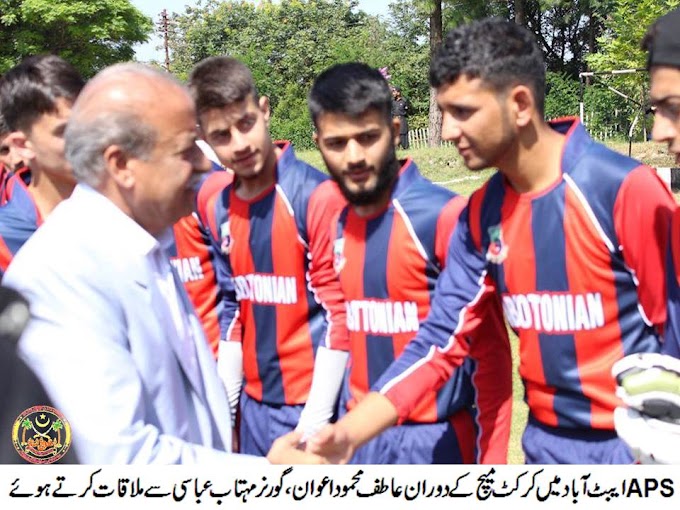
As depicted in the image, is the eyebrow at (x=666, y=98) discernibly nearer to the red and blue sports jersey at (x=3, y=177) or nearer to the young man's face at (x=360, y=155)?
the young man's face at (x=360, y=155)

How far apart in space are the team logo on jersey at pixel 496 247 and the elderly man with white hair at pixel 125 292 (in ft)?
3.47

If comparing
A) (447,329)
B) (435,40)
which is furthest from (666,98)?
(435,40)

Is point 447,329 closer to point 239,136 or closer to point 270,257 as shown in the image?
point 270,257

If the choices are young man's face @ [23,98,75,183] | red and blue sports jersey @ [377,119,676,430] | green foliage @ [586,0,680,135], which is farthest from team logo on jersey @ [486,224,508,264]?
green foliage @ [586,0,680,135]

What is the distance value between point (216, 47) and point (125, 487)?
49.5 m

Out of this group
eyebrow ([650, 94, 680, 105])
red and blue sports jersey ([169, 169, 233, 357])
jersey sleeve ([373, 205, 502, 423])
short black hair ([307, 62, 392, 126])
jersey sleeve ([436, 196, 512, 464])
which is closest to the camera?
eyebrow ([650, 94, 680, 105])

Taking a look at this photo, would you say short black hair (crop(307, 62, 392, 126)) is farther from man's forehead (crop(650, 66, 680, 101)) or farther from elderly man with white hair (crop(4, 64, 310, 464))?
man's forehead (crop(650, 66, 680, 101))

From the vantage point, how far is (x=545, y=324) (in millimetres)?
2943

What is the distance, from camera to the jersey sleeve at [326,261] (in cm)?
375

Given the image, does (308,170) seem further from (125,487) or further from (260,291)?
(125,487)

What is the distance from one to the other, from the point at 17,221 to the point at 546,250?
2419mm

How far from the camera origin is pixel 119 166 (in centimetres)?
241

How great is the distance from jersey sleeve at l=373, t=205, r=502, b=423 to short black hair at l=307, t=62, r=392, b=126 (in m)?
0.67

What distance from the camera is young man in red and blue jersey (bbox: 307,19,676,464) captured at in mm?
2766
